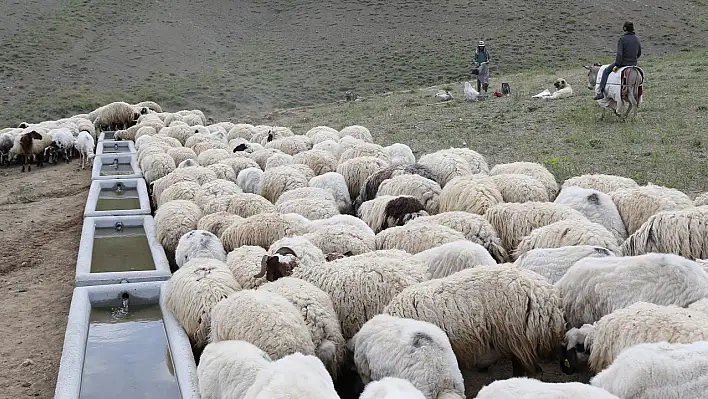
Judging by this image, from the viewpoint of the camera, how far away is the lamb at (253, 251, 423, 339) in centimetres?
514

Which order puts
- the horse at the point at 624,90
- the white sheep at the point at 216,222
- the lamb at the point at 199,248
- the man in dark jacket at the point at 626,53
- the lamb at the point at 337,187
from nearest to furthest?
the lamb at the point at 199,248, the white sheep at the point at 216,222, the lamb at the point at 337,187, the horse at the point at 624,90, the man in dark jacket at the point at 626,53

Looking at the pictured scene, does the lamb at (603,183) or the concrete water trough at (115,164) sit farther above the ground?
the lamb at (603,183)

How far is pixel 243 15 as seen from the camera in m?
37.0

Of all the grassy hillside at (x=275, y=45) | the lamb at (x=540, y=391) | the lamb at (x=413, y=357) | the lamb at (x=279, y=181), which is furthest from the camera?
the grassy hillside at (x=275, y=45)

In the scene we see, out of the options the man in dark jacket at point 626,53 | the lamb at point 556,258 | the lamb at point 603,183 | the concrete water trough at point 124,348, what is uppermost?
the man in dark jacket at point 626,53

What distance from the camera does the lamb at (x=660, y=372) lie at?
10.9ft

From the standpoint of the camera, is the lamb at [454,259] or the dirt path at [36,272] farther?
the dirt path at [36,272]

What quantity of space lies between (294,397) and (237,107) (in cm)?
1980

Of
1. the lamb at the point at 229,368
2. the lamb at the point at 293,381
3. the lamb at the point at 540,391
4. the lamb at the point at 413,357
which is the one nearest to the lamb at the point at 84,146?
the lamb at the point at 229,368

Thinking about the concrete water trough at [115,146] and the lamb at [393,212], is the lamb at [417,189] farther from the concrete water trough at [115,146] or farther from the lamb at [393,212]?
the concrete water trough at [115,146]

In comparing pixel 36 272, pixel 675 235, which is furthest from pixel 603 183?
pixel 36 272

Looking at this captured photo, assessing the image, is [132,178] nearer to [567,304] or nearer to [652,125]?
[567,304]

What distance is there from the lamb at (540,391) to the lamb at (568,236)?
2452 mm

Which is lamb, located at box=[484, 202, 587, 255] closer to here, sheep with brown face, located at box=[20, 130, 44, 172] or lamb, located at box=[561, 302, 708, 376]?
lamb, located at box=[561, 302, 708, 376]
